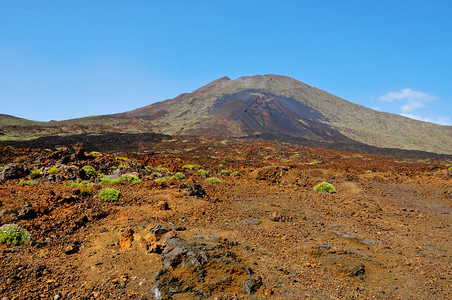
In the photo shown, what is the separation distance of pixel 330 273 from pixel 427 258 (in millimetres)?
2969

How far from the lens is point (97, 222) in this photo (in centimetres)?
740

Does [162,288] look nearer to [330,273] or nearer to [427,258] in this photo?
[330,273]

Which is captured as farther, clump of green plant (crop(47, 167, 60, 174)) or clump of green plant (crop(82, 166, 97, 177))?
clump of green plant (crop(82, 166, 97, 177))

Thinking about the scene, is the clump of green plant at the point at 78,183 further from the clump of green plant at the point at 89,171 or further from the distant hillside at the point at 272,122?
the distant hillside at the point at 272,122

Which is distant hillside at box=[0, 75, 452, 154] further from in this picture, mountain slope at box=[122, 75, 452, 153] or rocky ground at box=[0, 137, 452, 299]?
rocky ground at box=[0, 137, 452, 299]

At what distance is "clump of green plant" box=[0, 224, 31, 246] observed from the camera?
19.4 ft

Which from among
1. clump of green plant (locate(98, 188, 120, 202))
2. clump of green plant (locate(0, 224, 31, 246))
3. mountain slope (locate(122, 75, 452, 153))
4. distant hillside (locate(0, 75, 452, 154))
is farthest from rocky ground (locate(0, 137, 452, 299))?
mountain slope (locate(122, 75, 452, 153))

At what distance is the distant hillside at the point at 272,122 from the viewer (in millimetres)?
71688

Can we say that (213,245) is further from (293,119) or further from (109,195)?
(293,119)

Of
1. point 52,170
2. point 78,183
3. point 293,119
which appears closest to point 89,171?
point 52,170

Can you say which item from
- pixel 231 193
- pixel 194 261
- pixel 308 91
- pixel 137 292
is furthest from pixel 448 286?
pixel 308 91

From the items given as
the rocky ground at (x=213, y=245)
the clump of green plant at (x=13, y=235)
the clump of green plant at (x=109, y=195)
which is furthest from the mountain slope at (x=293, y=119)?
the clump of green plant at (x=13, y=235)

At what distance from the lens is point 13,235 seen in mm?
6047

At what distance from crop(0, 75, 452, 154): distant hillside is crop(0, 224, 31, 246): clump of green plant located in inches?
2103
